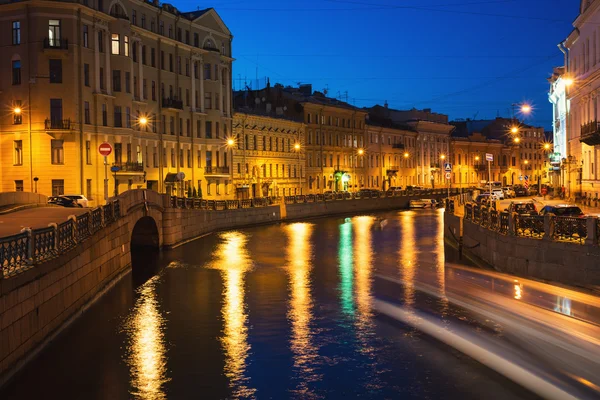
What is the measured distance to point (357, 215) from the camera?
75.9 m

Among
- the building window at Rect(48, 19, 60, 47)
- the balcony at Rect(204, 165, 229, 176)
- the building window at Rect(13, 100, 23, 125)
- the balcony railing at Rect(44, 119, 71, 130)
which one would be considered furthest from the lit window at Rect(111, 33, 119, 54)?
the balcony at Rect(204, 165, 229, 176)

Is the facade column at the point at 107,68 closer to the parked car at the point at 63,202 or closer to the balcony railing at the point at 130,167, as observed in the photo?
the balcony railing at the point at 130,167

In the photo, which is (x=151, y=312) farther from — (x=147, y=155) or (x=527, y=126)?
(x=527, y=126)

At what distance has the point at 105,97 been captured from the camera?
53531mm

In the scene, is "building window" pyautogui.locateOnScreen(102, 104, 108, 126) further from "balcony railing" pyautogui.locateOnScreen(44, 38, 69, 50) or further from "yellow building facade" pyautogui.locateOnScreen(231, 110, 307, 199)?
"yellow building facade" pyautogui.locateOnScreen(231, 110, 307, 199)

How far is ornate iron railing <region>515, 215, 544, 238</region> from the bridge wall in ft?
46.9

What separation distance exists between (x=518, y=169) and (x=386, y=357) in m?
139

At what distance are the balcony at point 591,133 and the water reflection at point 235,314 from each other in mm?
18931

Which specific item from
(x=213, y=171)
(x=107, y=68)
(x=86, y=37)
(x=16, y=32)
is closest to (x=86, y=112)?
(x=107, y=68)

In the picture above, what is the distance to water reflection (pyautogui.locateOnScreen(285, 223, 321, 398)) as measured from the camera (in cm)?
1681

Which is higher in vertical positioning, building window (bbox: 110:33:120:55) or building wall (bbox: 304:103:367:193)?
building window (bbox: 110:33:120:55)

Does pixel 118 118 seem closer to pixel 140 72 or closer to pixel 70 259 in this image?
pixel 140 72

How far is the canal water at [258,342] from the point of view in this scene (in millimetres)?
16125

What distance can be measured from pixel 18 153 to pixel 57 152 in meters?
2.63
